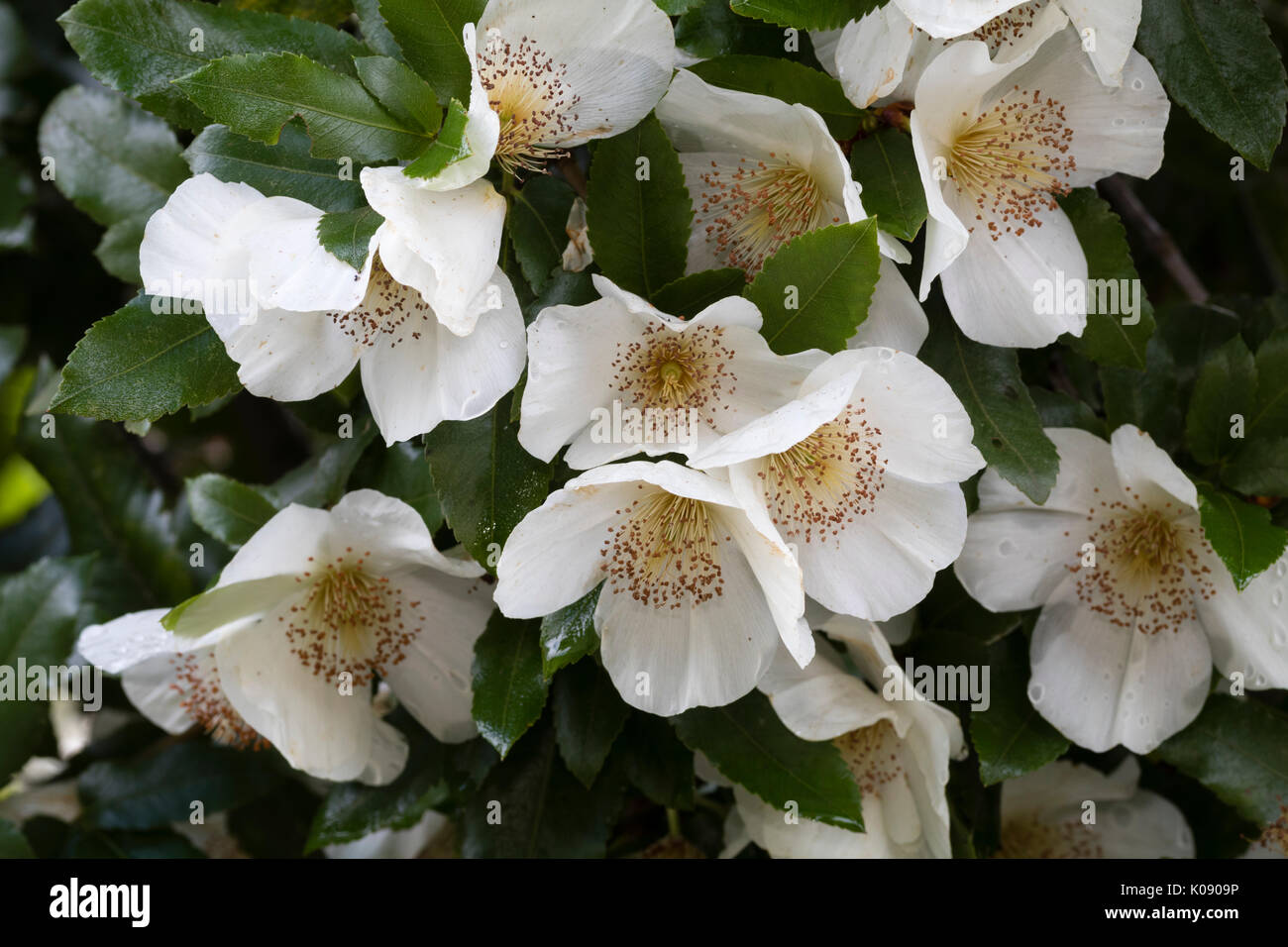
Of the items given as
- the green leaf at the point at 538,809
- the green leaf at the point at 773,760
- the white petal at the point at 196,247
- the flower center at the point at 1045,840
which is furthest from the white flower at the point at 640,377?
the flower center at the point at 1045,840

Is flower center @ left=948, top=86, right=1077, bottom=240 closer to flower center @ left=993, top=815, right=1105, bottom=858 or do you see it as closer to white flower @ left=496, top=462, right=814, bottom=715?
white flower @ left=496, top=462, right=814, bottom=715

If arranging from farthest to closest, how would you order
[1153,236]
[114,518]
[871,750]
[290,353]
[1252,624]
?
[114,518] < [1153,236] < [871,750] < [1252,624] < [290,353]

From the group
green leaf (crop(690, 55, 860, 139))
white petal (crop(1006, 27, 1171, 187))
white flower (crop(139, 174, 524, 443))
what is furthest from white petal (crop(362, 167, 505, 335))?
A: white petal (crop(1006, 27, 1171, 187))

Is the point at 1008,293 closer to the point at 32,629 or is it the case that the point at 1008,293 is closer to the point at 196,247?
the point at 196,247

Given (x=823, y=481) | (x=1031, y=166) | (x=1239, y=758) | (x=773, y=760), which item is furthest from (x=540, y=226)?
(x=1239, y=758)

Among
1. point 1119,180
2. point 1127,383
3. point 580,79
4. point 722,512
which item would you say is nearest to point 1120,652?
point 1127,383

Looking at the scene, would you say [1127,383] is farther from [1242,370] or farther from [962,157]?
[962,157]
